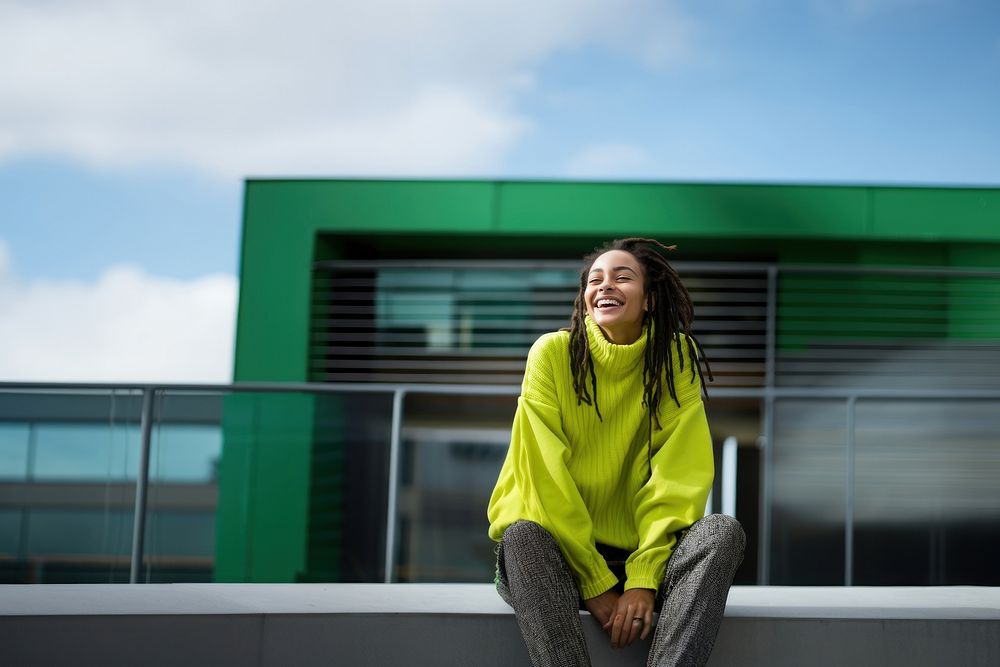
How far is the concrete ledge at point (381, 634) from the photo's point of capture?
223 centimetres

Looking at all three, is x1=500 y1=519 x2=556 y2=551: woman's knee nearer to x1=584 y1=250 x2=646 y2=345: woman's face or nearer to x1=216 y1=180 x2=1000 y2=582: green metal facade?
x1=584 y1=250 x2=646 y2=345: woman's face

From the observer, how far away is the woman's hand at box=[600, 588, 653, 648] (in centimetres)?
216

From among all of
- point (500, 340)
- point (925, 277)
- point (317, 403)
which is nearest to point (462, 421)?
point (317, 403)

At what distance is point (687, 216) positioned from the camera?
29.1 ft

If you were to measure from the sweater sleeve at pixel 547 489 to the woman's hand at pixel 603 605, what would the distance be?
0.01m

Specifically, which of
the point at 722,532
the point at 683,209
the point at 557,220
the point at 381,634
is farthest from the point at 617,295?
the point at 683,209

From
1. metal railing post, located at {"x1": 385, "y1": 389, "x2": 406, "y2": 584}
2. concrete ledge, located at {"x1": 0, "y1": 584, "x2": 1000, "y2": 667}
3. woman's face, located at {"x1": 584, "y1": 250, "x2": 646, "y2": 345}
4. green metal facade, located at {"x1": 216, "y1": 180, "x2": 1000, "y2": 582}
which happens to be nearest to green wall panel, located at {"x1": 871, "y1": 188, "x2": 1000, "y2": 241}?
green metal facade, located at {"x1": 216, "y1": 180, "x2": 1000, "y2": 582}

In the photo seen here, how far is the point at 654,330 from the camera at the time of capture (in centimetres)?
249

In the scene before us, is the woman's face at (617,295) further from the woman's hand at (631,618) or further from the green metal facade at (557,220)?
the green metal facade at (557,220)

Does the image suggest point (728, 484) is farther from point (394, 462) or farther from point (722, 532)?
point (722, 532)

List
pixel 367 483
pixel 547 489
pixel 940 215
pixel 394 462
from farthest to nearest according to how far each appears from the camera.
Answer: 1. pixel 940 215
2. pixel 367 483
3. pixel 394 462
4. pixel 547 489

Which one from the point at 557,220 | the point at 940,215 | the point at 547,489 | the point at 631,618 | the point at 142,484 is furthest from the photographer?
the point at 557,220

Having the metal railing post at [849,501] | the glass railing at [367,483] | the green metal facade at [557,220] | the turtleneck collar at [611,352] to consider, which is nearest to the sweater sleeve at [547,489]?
the turtleneck collar at [611,352]

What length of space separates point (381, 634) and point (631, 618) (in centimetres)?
56
